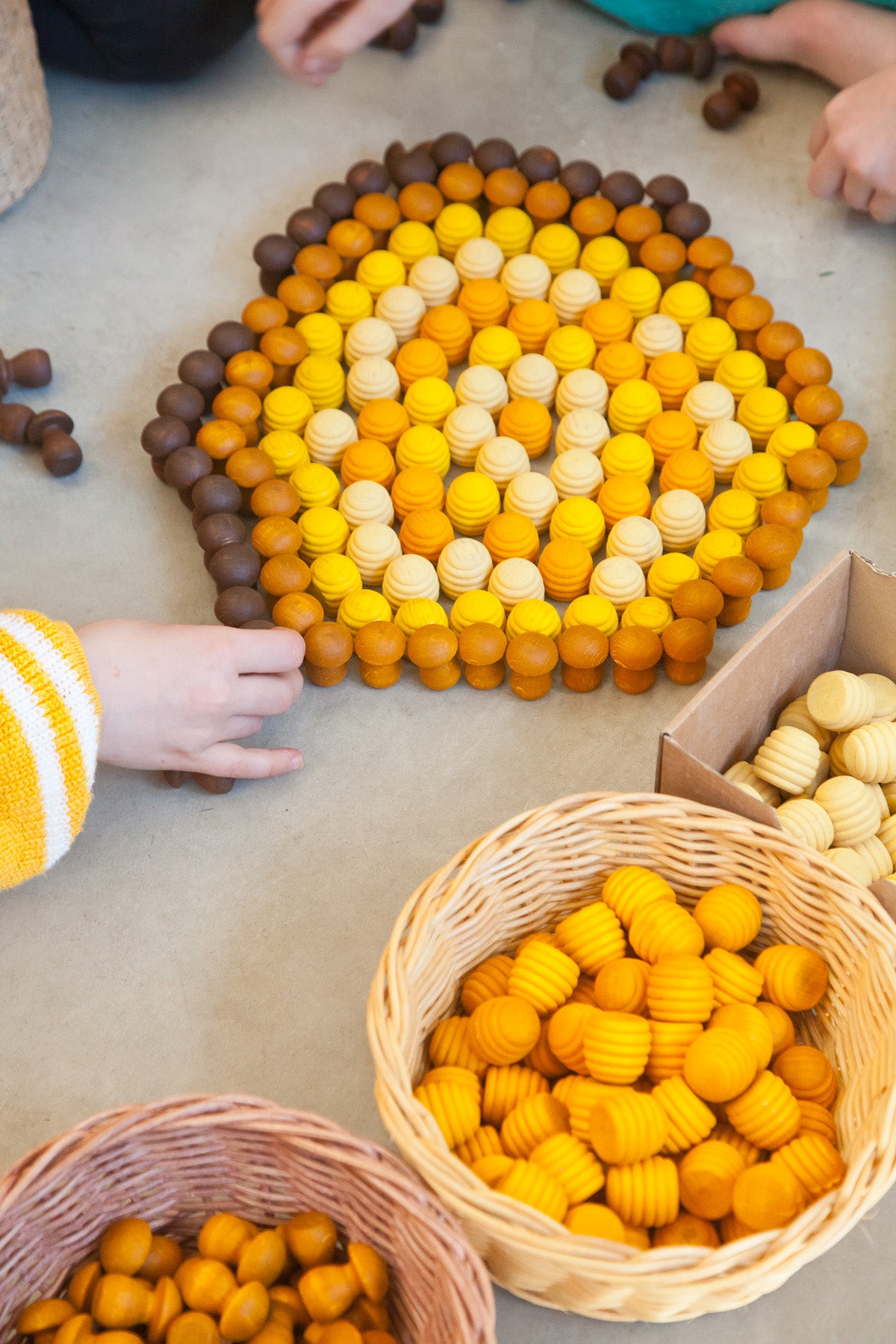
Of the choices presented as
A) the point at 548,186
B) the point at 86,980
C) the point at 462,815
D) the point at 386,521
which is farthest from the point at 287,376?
the point at 86,980

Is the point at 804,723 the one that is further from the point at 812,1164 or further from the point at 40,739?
the point at 40,739

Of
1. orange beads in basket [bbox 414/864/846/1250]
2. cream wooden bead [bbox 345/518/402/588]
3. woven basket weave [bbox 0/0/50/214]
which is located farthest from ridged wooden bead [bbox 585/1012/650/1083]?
woven basket weave [bbox 0/0/50/214]

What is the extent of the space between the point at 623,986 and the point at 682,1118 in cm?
8

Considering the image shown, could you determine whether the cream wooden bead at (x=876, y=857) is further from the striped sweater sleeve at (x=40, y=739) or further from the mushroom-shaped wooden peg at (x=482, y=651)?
the striped sweater sleeve at (x=40, y=739)

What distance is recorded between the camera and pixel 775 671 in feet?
3.14

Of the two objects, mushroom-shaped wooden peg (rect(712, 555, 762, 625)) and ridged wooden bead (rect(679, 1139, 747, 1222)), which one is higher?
mushroom-shaped wooden peg (rect(712, 555, 762, 625))

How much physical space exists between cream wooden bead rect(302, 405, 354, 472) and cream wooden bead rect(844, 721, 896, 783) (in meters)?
0.49

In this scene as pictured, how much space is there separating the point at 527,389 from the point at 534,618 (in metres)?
0.24

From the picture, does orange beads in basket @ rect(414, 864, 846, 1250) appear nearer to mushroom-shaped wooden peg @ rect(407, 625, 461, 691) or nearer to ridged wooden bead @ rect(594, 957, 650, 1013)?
ridged wooden bead @ rect(594, 957, 650, 1013)

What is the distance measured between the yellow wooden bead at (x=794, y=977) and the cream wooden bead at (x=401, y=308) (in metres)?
0.68

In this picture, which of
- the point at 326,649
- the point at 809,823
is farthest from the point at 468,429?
the point at 809,823

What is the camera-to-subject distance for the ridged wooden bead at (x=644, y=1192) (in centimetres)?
75

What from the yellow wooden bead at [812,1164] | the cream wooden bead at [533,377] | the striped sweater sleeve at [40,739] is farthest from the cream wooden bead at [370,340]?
the yellow wooden bead at [812,1164]

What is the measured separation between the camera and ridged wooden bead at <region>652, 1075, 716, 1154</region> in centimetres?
77
